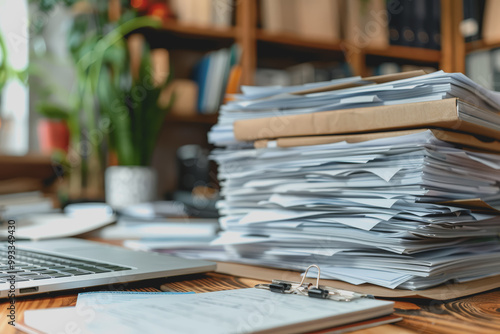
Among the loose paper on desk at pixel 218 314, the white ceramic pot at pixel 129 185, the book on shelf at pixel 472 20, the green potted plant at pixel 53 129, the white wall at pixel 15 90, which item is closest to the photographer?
the loose paper on desk at pixel 218 314

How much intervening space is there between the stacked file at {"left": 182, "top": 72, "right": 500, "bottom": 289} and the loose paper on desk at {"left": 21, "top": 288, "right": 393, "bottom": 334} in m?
0.13

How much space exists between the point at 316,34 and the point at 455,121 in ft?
6.53

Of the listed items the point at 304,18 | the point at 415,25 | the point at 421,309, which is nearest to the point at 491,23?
the point at 415,25

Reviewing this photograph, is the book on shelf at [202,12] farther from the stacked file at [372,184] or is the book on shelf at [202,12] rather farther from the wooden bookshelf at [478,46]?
the stacked file at [372,184]

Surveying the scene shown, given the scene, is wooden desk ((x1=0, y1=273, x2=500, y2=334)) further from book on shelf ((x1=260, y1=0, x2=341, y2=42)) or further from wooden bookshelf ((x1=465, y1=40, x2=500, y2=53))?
wooden bookshelf ((x1=465, y1=40, x2=500, y2=53))

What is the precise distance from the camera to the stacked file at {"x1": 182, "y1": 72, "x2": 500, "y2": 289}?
0.52 meters

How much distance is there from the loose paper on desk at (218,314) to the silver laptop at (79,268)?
0.10m

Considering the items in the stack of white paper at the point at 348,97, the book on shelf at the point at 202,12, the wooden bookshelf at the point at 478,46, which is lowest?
the stack of white paper at the point at 348,97

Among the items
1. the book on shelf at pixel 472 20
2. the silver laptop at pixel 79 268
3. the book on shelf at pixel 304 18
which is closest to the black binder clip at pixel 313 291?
the silver laptop at pixel 79 268

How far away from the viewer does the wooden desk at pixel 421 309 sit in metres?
0.39

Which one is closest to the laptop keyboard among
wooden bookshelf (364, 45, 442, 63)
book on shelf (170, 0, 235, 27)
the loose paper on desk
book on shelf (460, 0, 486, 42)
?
the loose paper on desk

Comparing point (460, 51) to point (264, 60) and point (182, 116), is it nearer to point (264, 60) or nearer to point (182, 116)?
point (264, 60)

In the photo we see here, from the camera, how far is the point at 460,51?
7.97ft

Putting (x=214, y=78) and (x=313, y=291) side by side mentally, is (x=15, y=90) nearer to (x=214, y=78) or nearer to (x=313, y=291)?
(x=214, y=78)
